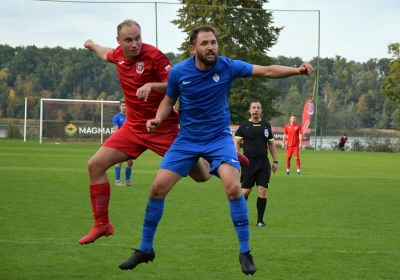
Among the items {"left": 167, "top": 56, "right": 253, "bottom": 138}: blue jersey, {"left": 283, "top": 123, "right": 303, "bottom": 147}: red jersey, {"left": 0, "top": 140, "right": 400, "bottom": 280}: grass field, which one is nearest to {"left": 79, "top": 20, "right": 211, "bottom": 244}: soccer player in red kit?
{"left": 167, "top": 56, "right": 253, "bottom": 138}: blue jersey

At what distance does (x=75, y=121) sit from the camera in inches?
1759

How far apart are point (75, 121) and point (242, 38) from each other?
12.0 metres

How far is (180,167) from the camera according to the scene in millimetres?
7266

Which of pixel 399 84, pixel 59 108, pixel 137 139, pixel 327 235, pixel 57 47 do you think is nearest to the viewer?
pixel 137 139

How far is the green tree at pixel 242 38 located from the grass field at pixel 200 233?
20.0m

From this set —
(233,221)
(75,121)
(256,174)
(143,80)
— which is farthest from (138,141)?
(75,121)

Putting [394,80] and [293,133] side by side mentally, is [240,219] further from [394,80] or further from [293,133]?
[394,80]

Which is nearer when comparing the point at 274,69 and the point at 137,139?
the point at 274,69

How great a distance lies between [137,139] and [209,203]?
769 cm

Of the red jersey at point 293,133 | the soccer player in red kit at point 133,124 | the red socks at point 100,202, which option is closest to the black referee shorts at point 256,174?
the soccer player in red kit at point 133,124

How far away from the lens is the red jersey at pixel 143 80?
764 cm

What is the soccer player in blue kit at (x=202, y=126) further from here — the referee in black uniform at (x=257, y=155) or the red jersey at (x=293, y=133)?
the red jersey at (x=293, y=133)

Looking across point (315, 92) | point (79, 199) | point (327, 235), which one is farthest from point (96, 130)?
point (327, 235)

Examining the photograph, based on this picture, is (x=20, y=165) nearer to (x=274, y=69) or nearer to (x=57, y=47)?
(x=57, y=47)
